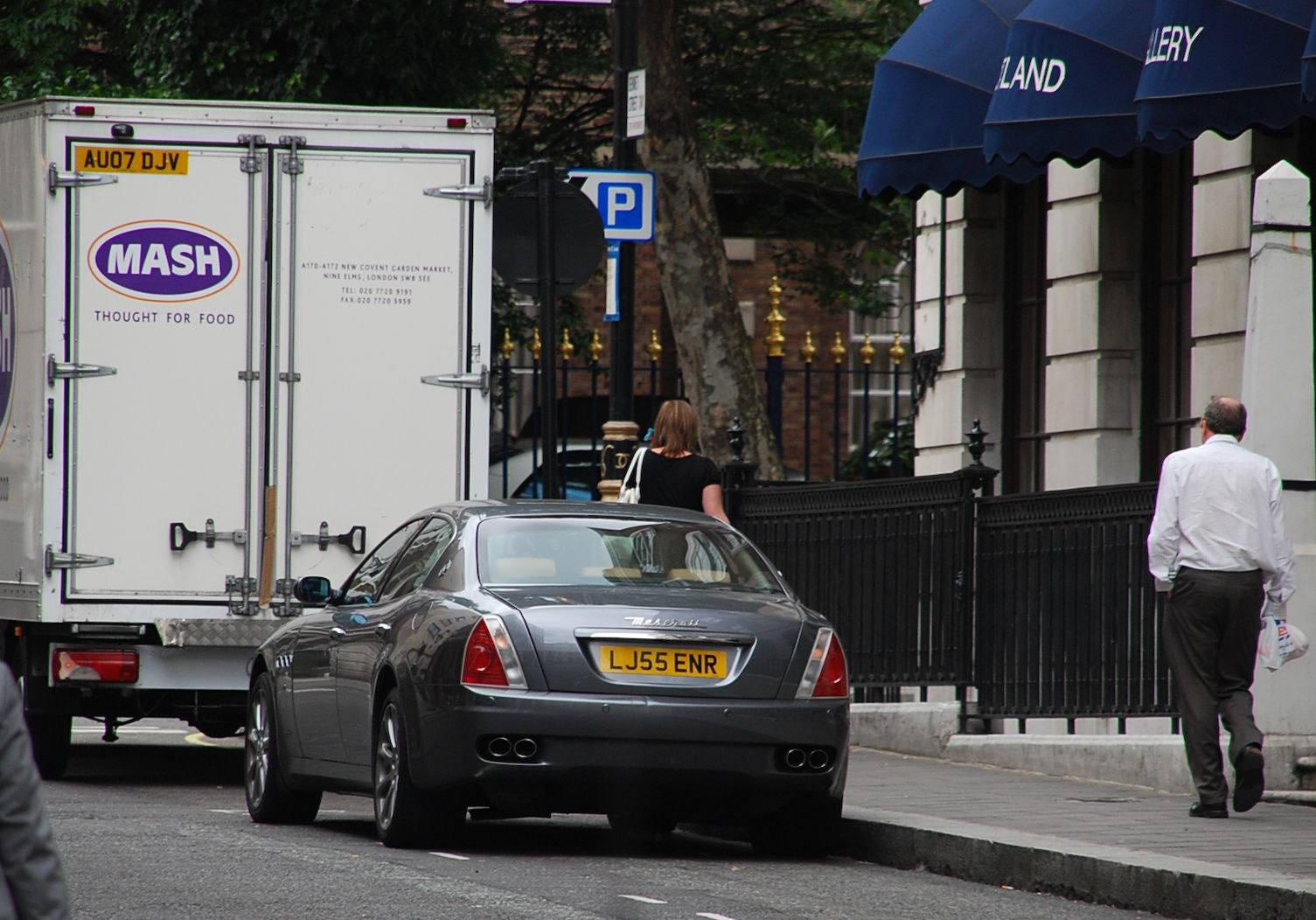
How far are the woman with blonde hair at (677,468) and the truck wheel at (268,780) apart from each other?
2.90 m

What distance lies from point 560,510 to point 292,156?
3008 mm

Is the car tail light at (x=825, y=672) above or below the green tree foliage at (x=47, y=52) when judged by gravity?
below

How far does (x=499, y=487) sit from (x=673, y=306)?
326 cm

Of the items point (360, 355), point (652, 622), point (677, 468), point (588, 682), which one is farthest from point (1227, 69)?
point (588, 682)

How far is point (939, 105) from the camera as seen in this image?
584 inches

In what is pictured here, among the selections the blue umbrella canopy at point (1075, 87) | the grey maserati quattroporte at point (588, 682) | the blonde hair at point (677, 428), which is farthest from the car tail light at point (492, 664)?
the blue umbrella canopy at point (1075, 87)

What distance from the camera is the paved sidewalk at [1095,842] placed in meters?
7.76

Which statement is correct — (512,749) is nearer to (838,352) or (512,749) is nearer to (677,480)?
(677,480)

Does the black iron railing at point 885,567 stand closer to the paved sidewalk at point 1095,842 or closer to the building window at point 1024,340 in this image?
the paved sidewalk at point 1095,842

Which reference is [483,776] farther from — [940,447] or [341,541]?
[940,447]

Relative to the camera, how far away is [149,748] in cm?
1481

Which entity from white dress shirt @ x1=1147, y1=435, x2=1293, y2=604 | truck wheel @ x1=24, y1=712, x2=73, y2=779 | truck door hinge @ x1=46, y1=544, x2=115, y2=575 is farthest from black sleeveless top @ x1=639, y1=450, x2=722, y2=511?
white dress shirt @ x1=1147, y1=435, x2=1293, y2=604

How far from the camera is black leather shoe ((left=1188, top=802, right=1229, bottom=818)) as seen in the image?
9.73 meters

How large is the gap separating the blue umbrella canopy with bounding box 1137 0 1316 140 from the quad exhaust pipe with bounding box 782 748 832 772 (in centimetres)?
428
